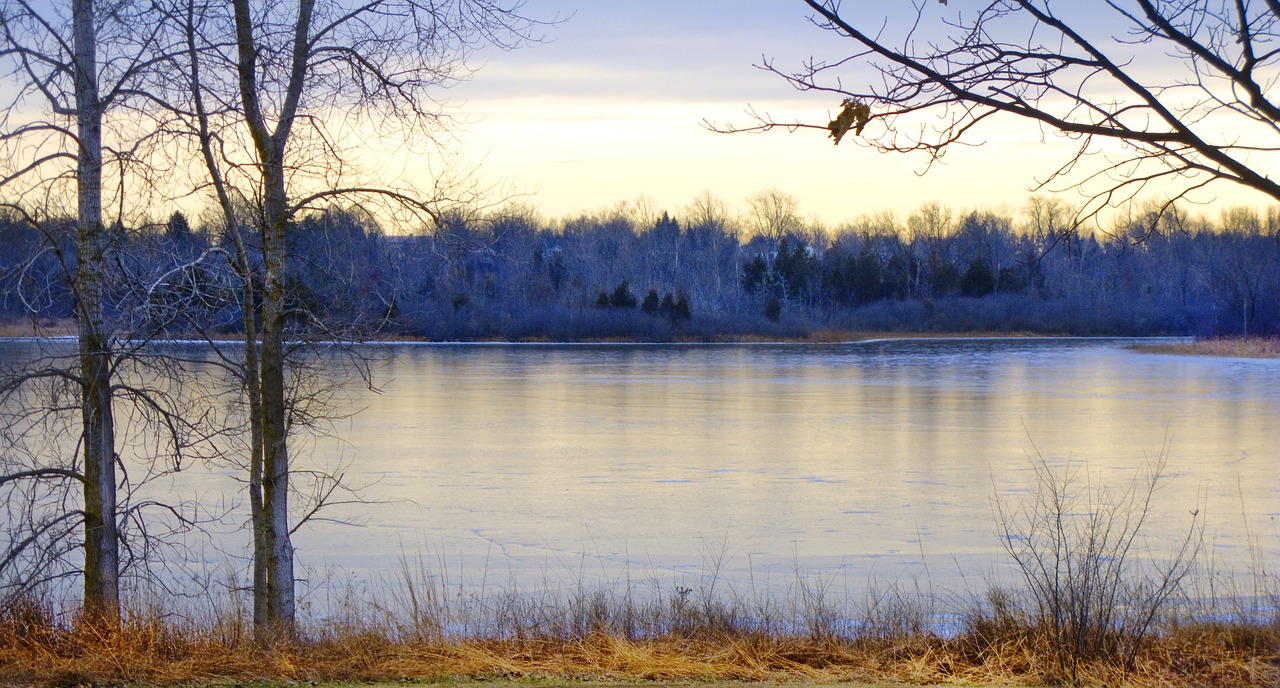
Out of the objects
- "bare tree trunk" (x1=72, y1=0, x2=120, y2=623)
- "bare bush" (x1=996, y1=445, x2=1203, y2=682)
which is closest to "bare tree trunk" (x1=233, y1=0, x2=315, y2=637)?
"bare tree trunk" (x1=72, y1=0, x2=120, y2=623)

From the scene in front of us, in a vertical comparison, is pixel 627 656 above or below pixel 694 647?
above

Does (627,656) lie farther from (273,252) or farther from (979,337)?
(979,337)

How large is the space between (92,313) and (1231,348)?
47698mm

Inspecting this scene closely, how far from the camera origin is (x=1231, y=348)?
149ft

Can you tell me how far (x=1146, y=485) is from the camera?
13.1 meters

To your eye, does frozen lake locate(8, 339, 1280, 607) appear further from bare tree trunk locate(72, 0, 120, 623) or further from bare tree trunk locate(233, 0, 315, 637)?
bare tree trunk locate(72, 0, 120, 623)

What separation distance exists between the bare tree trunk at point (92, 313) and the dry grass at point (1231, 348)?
44.6 meters

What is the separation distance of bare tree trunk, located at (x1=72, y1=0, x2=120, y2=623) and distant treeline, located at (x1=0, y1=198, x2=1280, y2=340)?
13cm

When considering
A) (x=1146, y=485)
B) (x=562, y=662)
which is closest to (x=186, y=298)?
(x=562, y=662)

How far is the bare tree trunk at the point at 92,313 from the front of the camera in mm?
6500

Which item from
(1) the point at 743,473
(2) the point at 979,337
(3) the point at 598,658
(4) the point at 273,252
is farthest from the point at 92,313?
(2) the point at 979,337

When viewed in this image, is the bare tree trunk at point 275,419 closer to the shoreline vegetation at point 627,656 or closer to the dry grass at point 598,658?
the shoreline vegetation at point 627,656

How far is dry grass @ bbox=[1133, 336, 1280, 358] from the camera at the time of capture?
43.6 m

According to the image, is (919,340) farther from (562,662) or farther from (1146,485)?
(562,662)
